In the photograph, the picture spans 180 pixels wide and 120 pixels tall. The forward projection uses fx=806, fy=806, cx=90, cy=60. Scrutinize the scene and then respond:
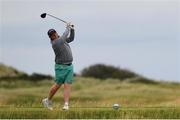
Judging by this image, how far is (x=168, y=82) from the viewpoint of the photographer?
63.6 m

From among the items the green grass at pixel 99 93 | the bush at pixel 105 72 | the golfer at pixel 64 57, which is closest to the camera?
the golfer at pixel 64 57

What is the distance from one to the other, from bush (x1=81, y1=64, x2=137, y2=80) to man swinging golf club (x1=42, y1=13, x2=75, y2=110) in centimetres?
4519

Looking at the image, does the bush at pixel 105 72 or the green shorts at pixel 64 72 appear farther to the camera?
the bush at pixel 105 72

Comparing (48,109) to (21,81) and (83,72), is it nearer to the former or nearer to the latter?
(21,81)

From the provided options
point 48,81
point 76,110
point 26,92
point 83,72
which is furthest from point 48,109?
point 83,72

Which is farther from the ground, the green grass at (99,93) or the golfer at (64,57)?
the golfer at (64,57)

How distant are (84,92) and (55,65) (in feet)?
111

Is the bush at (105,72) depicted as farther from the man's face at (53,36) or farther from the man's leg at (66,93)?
the man's face at (53,36)

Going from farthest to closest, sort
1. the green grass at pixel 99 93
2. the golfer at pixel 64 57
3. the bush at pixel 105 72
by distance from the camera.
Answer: the bush at pixel 105 72
the green grass at pixel 99 93
the golfer at pixel 64 57

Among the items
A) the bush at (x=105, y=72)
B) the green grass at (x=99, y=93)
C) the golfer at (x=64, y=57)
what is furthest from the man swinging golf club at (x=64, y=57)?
the bush at (x=105, y=72)

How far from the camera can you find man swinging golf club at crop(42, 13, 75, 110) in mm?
22797

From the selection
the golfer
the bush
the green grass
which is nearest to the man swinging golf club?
the golfer

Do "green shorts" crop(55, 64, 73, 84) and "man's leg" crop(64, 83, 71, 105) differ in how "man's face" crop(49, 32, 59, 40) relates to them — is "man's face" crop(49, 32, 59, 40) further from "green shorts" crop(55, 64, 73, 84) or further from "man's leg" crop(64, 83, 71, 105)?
"man's leg" crop(64, 83, 71, 105)

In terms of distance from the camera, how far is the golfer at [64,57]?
22.8 m
